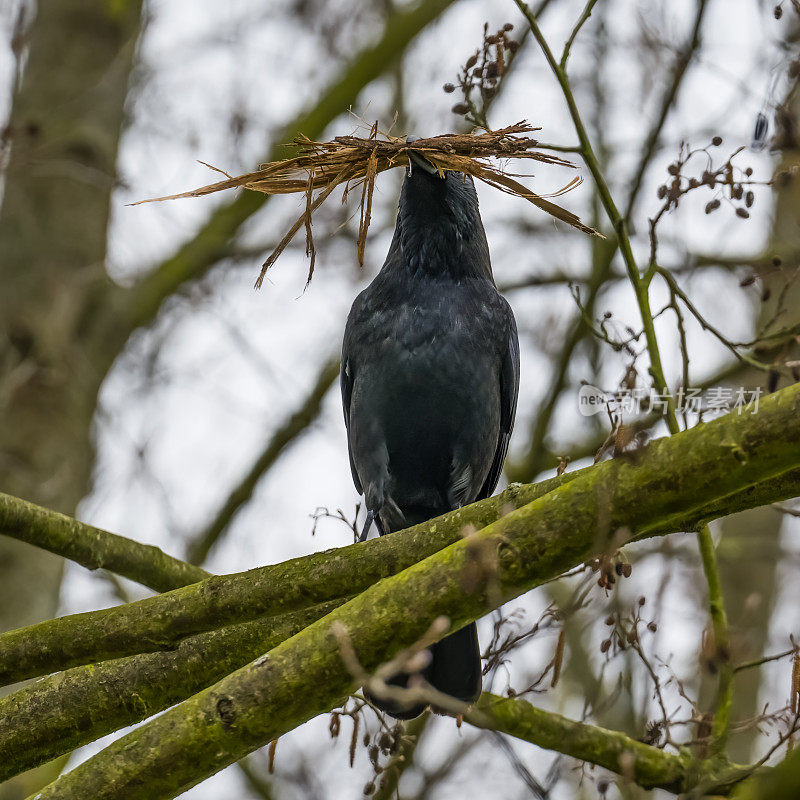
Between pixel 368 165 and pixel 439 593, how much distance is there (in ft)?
4.81

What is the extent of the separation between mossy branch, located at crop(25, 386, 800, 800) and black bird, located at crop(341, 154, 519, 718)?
1842 mm

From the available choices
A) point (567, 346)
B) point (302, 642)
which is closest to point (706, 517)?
point (302, 642)

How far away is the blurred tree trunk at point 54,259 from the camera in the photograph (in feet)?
19.1

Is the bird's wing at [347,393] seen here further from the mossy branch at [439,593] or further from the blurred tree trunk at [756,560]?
the blurred tree trunk at [756,560]

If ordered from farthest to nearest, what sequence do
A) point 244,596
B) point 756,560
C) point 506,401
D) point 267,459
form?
point 756,560 < point 267,459 < point 506,401 < point 244,596

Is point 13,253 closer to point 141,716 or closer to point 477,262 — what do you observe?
point 477,262

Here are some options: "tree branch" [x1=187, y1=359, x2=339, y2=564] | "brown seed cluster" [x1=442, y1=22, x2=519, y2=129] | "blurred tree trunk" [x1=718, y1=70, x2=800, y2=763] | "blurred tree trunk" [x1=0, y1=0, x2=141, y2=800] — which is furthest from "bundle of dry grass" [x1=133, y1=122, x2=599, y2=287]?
"blurred tree trunk" [x1=718, y1=70, x2=800, y2=763]

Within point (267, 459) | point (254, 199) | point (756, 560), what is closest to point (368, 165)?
point (254, 199)

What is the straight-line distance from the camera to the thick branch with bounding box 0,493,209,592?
3.43 meters

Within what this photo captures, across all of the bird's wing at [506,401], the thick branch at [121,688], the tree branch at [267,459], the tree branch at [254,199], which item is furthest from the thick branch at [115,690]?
the tree branch at [254,199]

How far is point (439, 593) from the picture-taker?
259cm

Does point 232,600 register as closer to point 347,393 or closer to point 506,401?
point 347,393

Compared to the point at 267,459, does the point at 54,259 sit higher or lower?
higher

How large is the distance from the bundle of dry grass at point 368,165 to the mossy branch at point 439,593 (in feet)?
3.42
